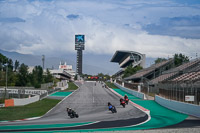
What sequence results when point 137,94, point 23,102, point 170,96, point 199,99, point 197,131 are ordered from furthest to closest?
point 137,94 < point 23,102 < point 170,96 < point 199,99 < point 197,131

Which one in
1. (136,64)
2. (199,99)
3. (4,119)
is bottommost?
(4,119)

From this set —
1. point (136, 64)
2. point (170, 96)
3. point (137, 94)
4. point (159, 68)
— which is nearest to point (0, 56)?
point (136, 64)

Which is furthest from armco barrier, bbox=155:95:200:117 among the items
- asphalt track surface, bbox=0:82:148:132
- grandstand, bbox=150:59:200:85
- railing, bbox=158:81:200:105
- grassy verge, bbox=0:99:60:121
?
grassy verge, bbox=0:99:60:121

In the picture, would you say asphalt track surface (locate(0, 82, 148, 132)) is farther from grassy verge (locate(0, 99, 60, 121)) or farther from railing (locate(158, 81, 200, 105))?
railing (locate(158, 81, 200, 105))

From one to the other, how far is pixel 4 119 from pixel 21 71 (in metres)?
57.7

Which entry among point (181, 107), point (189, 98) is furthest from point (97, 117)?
point (181, 107)

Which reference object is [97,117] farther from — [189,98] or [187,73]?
[187,73]

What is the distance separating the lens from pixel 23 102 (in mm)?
40469

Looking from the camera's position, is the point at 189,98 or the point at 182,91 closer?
the point at 189,98

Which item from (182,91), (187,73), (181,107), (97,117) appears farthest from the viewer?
(187,73)

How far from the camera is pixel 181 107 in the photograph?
29.0 metres

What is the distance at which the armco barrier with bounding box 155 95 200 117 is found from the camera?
83.3ft

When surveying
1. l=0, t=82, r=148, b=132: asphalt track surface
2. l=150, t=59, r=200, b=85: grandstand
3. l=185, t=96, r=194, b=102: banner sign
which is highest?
l=150, t=59, r=200, b=85: grandstand

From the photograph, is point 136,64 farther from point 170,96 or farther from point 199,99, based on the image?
point 199,99
